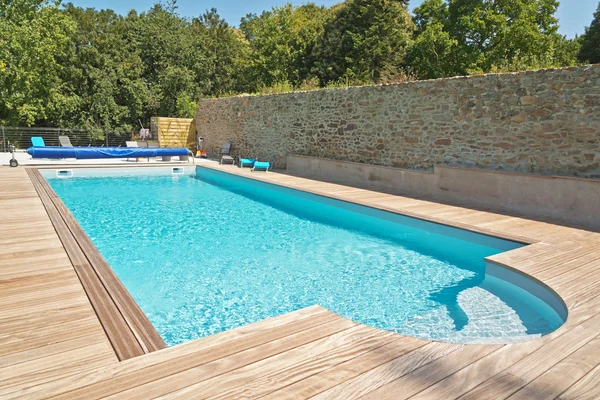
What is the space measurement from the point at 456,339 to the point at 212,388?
2.22 m

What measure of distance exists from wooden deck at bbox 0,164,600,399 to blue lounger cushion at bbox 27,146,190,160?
980 cm

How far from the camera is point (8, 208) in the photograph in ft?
18.1

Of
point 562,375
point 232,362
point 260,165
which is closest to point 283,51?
point 260,165

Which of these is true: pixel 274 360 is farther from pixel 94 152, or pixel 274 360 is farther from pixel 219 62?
pixel 219 62

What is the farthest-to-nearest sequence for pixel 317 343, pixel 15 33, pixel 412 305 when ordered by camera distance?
1. pixel 15 33
2. pixel 412 305
3. pixel 317 343

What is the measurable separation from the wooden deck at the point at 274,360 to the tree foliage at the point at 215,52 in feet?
52.9

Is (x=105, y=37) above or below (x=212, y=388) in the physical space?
above

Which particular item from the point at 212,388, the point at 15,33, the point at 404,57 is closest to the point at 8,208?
the point at 212,388

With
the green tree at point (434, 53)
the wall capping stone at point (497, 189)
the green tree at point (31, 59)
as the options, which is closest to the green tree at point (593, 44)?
the green tree at point (434, 53)

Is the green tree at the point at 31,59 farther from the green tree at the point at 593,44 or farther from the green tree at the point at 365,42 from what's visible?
the green tree at the point at 593,44

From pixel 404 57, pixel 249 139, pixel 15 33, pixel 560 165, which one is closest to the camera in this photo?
pixel 560 165

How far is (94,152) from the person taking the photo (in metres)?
12.3

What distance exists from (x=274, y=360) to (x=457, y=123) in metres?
6.41

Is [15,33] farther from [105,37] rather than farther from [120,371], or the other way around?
[120,371]
